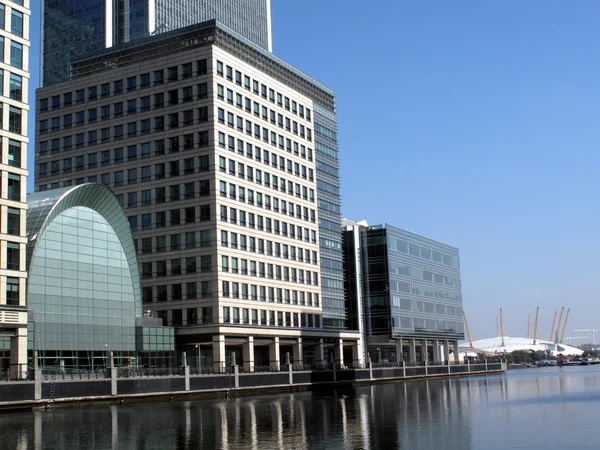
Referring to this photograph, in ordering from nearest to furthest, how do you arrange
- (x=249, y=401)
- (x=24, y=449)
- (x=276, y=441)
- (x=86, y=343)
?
(x=24, y=449) → (x=276, y=441) → (x=249, y=401) → (x=86, y=343)

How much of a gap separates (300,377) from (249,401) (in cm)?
2832

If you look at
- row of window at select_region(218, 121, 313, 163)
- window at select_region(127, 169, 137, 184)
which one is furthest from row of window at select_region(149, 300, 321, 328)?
row of window at select_region(218, 121, 313, 163)

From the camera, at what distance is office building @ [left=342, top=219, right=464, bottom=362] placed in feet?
527

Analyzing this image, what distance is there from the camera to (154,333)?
105938mm

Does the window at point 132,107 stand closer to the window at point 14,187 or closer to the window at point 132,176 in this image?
the window at point 132,176

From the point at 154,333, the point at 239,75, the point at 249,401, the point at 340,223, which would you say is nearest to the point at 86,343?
the point at 154,333

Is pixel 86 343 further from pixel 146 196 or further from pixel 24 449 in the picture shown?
pixel 24 449

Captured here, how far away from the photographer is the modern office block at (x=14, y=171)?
80312 mm

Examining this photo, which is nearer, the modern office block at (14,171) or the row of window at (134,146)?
the modern office block at (14,171)

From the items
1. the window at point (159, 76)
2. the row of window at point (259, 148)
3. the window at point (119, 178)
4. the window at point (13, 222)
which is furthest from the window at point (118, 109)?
the window at point (13, 222)

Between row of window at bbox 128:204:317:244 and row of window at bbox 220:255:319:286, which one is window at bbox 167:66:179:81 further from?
row of window at bbox 220:255:319:286

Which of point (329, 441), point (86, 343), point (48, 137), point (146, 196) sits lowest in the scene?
Result: point (329, 441)

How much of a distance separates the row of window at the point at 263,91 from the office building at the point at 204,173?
0.76 ft

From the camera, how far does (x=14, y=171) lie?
82.7 m
